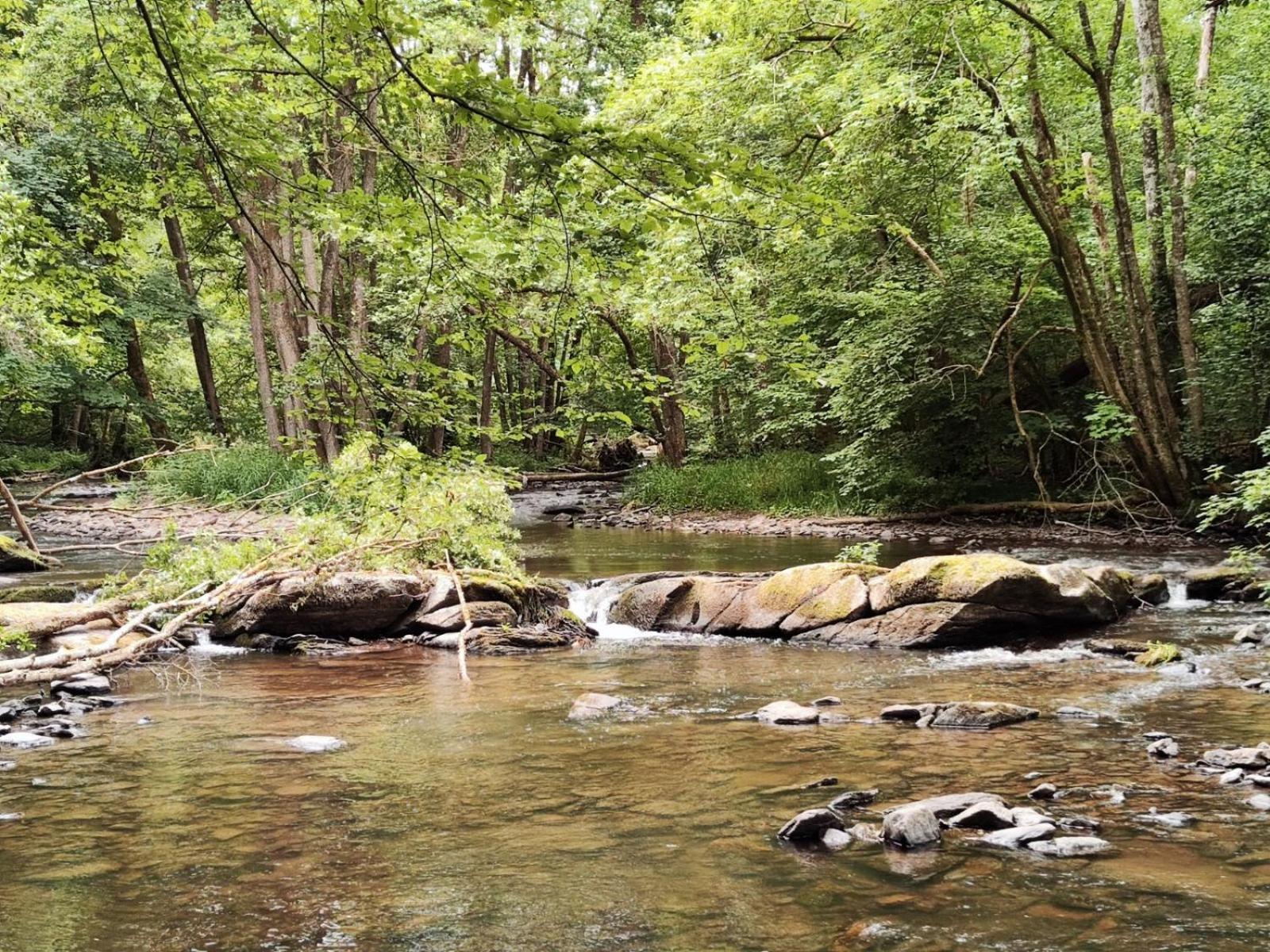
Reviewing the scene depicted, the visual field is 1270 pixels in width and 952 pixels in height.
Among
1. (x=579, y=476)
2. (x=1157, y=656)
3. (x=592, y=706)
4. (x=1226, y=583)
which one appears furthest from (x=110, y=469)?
(x=579, y=476)

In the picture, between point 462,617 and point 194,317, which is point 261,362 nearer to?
point 194,317

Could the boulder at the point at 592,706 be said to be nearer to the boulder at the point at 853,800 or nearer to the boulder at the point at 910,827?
the boulder at the point at 853,800

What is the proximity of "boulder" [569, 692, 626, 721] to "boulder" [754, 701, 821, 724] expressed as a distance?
107 cm

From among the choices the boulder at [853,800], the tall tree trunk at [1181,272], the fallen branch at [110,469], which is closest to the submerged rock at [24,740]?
the fallen branch at [110,469]

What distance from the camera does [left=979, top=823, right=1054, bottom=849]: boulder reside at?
393 centimetres

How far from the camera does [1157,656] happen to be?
7918 millimetres

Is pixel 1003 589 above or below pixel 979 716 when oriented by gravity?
above

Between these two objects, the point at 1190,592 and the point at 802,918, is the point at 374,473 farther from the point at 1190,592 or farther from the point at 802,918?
the point at 1190,592

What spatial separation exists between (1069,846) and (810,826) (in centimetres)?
106

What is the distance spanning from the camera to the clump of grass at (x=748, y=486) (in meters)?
22.2

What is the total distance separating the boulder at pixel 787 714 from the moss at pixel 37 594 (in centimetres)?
811

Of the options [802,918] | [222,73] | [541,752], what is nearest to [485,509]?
[541,752]

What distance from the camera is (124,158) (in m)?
21.1

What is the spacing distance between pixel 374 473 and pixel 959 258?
569 inches
